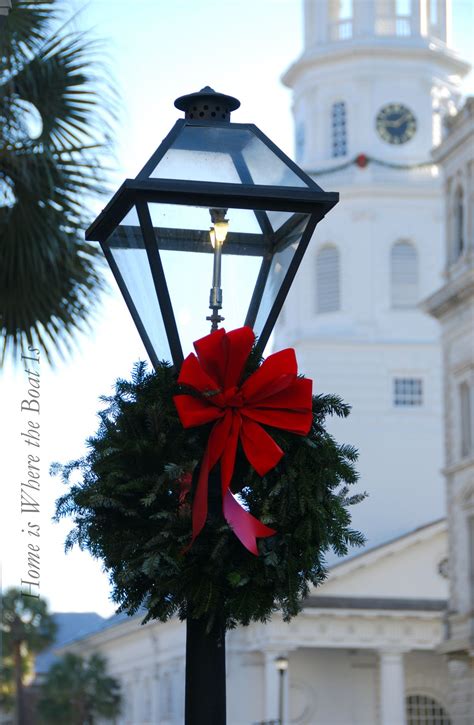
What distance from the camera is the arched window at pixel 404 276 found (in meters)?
67.0

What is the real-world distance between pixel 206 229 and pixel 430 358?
5974 centimetres

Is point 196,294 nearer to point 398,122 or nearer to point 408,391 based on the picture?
point 408,391

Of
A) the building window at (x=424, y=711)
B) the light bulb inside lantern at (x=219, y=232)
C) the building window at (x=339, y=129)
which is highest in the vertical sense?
the building window at (x=339, y=129)

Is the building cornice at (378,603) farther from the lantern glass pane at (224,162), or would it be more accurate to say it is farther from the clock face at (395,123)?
the lantern glass pane at (224,162)

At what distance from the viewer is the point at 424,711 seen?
58.5 metres

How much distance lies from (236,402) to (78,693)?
206 feet

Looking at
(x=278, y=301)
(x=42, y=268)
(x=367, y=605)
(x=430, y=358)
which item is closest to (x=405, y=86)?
(x=430, y=358)

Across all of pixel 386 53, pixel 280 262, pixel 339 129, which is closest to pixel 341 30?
pixel 386 53

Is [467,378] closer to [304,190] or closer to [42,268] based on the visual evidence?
[42,268]

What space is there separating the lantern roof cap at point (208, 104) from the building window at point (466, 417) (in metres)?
35.7

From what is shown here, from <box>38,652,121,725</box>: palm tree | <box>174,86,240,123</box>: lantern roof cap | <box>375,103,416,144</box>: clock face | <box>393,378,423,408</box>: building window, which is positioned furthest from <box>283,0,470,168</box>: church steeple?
<box>174,86,240,123</box>: lantern roof cap

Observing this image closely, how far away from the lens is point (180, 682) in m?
61.0

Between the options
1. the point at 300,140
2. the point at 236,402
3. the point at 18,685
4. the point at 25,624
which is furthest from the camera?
the point at 18,685

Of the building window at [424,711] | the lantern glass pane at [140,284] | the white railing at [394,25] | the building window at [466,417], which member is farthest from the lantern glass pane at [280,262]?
the white railing at [394,25]
